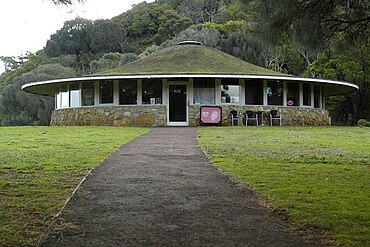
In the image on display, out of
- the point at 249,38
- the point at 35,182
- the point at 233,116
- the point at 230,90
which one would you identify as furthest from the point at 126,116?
the point at 35,182

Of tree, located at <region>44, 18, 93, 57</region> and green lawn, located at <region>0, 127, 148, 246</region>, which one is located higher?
tree, located at <region>44, 18, 93, 57</region>

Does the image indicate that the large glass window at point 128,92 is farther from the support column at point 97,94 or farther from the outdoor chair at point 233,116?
the outdoor chair at point 233,116

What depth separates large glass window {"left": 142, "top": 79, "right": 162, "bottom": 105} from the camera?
909 inches

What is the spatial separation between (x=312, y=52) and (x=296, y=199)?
4.79 metres

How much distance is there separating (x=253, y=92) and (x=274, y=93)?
49.8 inches

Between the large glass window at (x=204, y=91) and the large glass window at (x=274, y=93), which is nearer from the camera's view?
the large glass window at (x=204, y=91)

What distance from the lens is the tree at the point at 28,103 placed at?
137ft

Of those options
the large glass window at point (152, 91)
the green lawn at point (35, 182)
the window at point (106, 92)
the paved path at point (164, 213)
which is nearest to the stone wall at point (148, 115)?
the large glass window at point (152, 91)

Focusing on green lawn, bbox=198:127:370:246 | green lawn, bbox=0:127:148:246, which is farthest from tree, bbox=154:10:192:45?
green lawn, bbox=0:127:148:246

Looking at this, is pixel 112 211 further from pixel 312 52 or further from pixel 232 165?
pixel 312 52

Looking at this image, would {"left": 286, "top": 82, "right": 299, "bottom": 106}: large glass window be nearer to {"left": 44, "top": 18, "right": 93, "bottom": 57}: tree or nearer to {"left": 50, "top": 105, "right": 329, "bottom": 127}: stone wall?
{"left": 50, "top": 105, "right": 329, "bottom": 127}: stone wall

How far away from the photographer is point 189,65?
81.8 ft

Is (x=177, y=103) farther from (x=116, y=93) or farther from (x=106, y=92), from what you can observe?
(x=106, y=92)

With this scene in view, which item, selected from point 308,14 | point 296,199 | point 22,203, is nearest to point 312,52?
point 308,14
